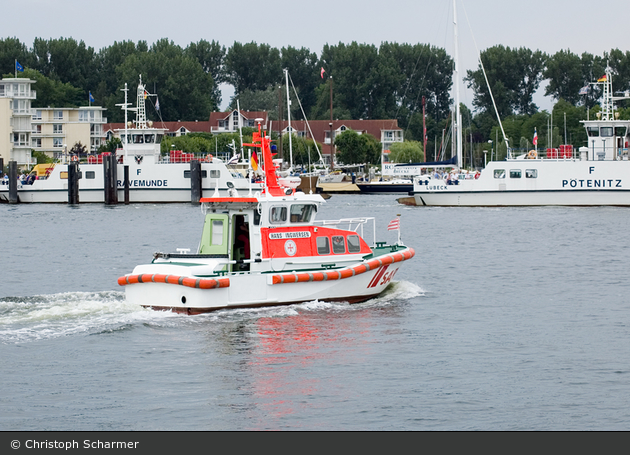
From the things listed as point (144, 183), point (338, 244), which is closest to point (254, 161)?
point (338, 244)

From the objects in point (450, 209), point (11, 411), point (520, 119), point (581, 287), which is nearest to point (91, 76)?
point (520, 119)

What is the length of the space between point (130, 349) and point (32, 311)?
4.48 m

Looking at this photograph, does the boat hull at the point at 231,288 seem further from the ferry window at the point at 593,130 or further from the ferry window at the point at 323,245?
the ferry window at the point at 593,130

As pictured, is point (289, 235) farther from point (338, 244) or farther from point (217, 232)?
point (217, 232)

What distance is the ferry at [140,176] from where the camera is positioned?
7644 cm

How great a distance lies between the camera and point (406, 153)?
121 m

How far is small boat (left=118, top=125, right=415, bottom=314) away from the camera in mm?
22797

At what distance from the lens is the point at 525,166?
65.2 m

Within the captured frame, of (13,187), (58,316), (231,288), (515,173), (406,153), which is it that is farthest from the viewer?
(406,153)

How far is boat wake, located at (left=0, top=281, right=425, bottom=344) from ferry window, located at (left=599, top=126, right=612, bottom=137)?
140 ft

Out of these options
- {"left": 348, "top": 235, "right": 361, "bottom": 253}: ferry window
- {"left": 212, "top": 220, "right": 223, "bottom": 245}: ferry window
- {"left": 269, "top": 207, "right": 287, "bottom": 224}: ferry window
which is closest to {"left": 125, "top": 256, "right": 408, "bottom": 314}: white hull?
{"left": 348, "top": 235, "right": 361, "bottom": 253}: ferry window

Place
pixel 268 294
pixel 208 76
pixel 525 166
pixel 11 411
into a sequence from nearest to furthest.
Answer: pixel 11 411
pixel 268 294
pixel 525 166
pixel 208 76
